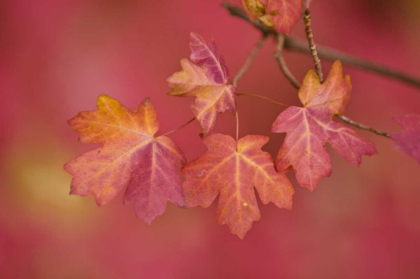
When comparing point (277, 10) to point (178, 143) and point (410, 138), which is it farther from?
point (178, 143)

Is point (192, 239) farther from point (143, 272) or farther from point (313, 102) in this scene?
point (313, 102)

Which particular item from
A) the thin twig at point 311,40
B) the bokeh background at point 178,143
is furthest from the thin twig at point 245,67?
the bokeh background at point 178,143

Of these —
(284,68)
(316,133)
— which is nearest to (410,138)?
(316,133)

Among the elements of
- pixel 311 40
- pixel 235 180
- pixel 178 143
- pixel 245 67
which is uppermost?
pixel 311 40

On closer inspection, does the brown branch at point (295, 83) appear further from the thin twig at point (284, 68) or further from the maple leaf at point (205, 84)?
the maple leaf at point (205, 84)

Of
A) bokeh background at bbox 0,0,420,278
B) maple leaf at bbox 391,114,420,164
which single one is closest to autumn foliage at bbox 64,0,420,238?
maple leaf at bbox 391,114,420,164

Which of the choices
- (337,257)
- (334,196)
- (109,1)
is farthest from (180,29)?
(337,257)

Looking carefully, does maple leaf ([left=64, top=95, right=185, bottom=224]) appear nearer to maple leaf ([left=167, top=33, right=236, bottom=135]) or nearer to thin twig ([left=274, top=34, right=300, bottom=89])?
maple leaf ([left=167, top=33, right=236, bottom=135])
